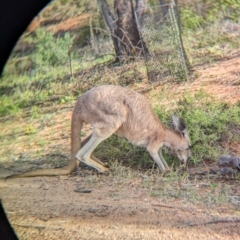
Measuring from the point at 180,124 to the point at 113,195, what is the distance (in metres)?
0.42

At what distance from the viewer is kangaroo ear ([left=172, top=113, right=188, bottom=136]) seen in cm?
284

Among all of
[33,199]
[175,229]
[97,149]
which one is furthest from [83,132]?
[175,229]

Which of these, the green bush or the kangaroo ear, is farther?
the green bush

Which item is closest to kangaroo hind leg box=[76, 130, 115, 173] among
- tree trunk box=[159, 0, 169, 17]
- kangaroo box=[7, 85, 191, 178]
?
kangaroo box=[7, 85, 191, 178]

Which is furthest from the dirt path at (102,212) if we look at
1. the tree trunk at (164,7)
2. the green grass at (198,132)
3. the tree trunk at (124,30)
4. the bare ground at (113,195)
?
the tree trunk at (164,7)

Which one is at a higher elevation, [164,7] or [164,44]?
[164,7]

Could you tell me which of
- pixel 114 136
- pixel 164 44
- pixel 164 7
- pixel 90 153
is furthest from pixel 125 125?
pixel 164 7

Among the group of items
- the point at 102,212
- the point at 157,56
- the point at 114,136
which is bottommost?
the point at 102,212

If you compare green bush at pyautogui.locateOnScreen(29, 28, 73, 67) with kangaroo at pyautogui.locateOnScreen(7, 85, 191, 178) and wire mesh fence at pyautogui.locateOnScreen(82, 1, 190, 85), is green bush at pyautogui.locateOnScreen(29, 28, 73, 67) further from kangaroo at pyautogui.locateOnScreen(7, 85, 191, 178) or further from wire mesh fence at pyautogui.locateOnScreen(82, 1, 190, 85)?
kangaroo at pyautogui.locateOnScreen(7, 85, 191, 178)

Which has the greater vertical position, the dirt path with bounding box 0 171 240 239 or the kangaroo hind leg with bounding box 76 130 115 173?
→ the kangaroo hind leg with bounding box 76 130 115 173

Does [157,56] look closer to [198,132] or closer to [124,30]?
[124,30]

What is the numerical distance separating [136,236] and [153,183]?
24cm

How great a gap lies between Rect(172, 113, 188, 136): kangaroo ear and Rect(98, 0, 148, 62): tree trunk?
13.5 inches

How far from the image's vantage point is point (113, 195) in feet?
9.34
